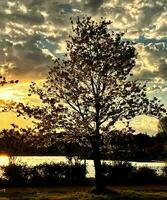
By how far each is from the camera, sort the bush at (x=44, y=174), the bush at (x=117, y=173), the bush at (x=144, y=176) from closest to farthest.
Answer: the bush at (x=44, y=174) → the bush at (x=117, y=173) → the bush at (x=144, y=176)

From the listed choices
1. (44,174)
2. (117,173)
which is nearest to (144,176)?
(117,173)

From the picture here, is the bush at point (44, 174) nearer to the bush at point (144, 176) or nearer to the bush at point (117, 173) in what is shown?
the bush at point (117, 173)

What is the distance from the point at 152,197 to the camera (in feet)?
108

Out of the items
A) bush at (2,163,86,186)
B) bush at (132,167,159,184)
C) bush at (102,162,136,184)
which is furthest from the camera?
bush at (132,167,159,184)

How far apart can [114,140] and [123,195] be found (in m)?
5.20

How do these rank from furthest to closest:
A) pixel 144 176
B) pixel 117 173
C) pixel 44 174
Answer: pixel 144 176
pixel 117 173
pixel 44 174

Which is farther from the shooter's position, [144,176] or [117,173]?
[144,176]

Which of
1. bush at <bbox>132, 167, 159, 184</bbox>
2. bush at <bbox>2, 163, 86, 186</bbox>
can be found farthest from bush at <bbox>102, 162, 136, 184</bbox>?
bush at <bbox>2, 163, 86, 186</bbox>

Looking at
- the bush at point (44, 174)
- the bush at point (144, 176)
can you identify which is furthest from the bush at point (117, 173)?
the bush at point (44, 174)

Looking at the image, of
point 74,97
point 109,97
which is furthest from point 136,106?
point 74,97

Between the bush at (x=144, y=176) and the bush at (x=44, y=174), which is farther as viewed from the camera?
the bush at (x=144, y=176)

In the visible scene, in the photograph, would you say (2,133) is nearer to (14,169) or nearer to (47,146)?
(47,146)

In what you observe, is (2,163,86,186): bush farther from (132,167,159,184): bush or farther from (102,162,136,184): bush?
(132,167,159,184): bush

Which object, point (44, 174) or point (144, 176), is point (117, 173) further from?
point (44, 174)
